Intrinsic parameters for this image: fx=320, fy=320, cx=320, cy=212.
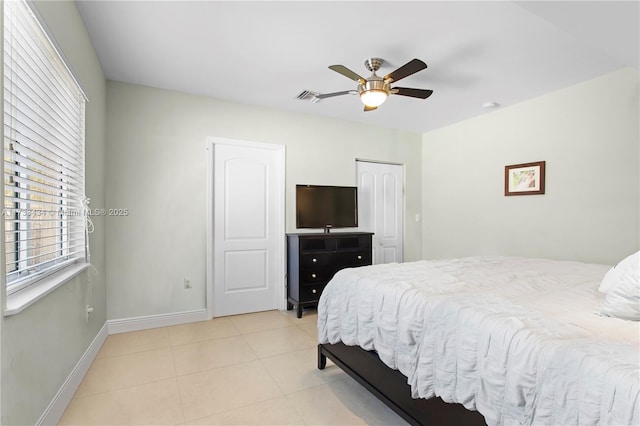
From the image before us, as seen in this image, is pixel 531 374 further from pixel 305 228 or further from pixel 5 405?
pixel 305 228

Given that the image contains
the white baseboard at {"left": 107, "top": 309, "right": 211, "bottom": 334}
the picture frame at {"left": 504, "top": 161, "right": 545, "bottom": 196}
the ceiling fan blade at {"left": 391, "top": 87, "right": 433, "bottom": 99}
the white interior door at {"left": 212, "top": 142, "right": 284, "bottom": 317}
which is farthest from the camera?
the white interior door at {"left": 212, "top": 142, "right": 284, "bottom": 317}

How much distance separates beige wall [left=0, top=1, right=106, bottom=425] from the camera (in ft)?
4.35

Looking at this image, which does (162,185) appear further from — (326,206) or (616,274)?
(616,274)

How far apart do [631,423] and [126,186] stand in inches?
149

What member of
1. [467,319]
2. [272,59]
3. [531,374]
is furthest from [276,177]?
[531,374]

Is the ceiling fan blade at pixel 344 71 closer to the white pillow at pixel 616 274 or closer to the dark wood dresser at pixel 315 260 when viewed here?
the dark wood dresser at pixel 315 260

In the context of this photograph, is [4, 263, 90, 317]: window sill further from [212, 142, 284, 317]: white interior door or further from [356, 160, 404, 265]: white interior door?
[356, 160, 404, 265]: white interior door

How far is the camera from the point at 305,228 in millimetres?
4102

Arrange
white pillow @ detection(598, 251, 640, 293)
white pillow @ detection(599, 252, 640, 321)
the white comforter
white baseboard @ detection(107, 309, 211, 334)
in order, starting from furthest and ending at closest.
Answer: white baseboard @ detection(107, 309, 211, 334) → white pillow @ detection(598, 251, 640, 293) → white pillow @ detection(599, 252, 640, 321) → the white comforter

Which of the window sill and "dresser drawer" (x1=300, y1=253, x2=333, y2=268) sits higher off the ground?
the window sill

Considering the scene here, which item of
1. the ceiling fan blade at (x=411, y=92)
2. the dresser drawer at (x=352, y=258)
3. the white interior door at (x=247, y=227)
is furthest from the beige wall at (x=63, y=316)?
the dresser drawer at (x=352, y=258)

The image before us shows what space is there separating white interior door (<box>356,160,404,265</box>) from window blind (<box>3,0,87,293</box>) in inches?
131

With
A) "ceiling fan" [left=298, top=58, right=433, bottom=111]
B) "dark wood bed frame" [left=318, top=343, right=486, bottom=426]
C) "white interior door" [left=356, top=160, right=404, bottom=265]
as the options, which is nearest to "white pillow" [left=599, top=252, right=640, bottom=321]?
"dark wood bed frame" [left=318, top=343, right=486, bottom=426]

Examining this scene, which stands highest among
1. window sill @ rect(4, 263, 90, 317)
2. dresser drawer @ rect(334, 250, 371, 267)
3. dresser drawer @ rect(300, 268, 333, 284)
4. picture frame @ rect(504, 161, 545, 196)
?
picture frame @ rect(504, 161, 545, 196)
